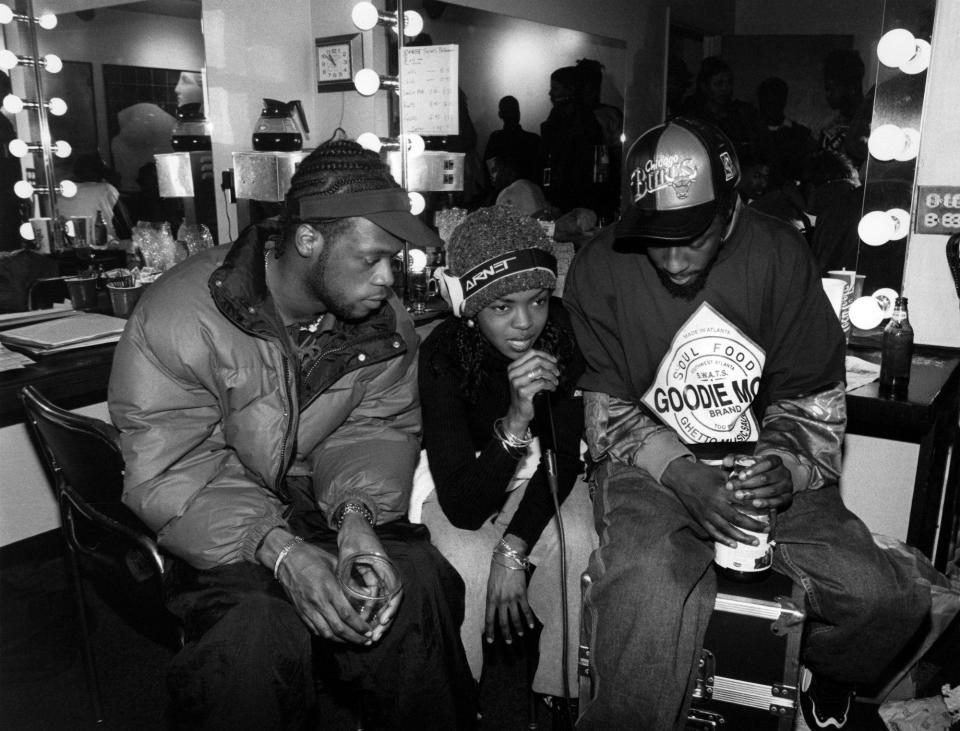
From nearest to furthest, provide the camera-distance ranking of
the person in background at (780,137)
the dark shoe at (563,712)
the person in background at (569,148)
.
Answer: the dark shoe at (563,712) < the person in background at (780,137) < the person in background at (569,148)

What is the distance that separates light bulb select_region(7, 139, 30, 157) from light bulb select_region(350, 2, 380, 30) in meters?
1.56

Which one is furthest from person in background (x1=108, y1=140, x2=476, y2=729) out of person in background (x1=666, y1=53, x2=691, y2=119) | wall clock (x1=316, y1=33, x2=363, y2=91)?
person in background (x1=666, y1=53, x2=691, y2=119)

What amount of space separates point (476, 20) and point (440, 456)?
278cm

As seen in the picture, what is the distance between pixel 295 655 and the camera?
1.44m

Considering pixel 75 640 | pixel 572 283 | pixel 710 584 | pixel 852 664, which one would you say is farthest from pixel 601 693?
pixel 75 640

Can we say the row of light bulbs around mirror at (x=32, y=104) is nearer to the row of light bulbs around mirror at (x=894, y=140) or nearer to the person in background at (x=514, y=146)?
the person in background at (x=514, y=146)

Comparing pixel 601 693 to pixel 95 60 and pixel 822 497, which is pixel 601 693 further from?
pixel 95 60

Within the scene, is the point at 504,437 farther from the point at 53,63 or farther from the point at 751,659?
the point at 53,63

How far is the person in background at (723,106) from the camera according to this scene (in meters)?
3.24

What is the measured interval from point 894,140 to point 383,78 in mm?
1919

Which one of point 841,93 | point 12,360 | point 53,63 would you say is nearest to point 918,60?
point 841,93

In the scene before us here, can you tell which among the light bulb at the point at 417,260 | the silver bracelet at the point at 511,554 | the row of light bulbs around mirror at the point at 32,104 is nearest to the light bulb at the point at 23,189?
the row of light bulbs around mirror at the point at 32,104

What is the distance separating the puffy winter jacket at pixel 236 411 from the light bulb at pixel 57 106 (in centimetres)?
222

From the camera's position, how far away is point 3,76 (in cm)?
331
